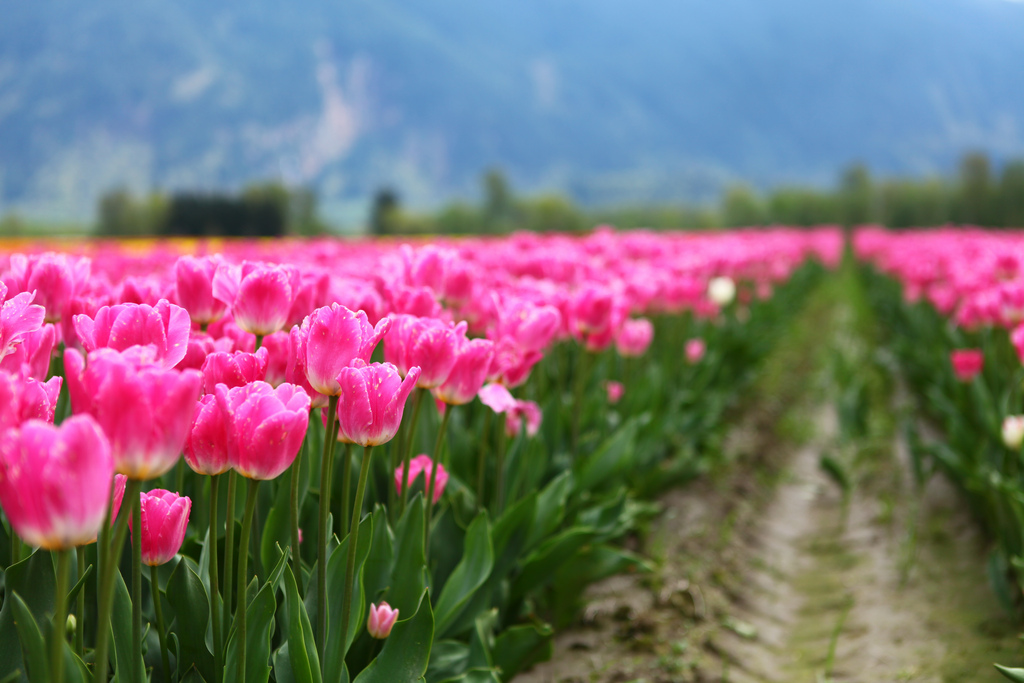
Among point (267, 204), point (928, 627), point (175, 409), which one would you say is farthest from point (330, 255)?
point (267, 204)

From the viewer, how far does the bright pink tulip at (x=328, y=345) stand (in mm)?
1242

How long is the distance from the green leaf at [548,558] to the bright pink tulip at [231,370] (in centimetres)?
121

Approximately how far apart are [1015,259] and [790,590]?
2897mm

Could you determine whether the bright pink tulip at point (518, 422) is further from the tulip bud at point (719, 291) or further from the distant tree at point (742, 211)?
the distant tree at point (742, 211)

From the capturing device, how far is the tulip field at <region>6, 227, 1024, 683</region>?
939 millimetres

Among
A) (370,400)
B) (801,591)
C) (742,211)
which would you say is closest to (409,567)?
(370,400)

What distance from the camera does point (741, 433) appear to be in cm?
585

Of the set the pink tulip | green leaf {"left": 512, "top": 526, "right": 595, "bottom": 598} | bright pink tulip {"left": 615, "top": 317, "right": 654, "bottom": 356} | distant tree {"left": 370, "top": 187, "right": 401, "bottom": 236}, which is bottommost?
green leaf {"left": 512, "top": 526, "right": 595, "bottom": 598}

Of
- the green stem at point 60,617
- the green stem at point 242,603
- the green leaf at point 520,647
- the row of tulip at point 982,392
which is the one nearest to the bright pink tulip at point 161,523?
the green stem at point 242,603

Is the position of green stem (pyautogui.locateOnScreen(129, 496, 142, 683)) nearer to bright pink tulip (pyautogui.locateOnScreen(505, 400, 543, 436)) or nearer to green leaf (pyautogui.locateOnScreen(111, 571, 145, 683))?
green leaf (pyautogui.locateOnScreen(111, 571, 145, 683))

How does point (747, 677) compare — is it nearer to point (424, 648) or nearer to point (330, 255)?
point (424, 648)

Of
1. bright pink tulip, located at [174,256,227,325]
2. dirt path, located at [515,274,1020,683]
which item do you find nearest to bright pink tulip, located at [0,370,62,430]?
bright pink tulip, located at [174,256,227,325]

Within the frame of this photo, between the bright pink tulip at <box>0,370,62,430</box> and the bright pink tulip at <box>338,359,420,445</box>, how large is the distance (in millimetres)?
391

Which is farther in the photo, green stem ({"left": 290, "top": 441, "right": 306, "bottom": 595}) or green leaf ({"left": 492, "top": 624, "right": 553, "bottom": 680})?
green leaf ({"left": 492, "top": 624, "right": 553, "bottom": 680})
